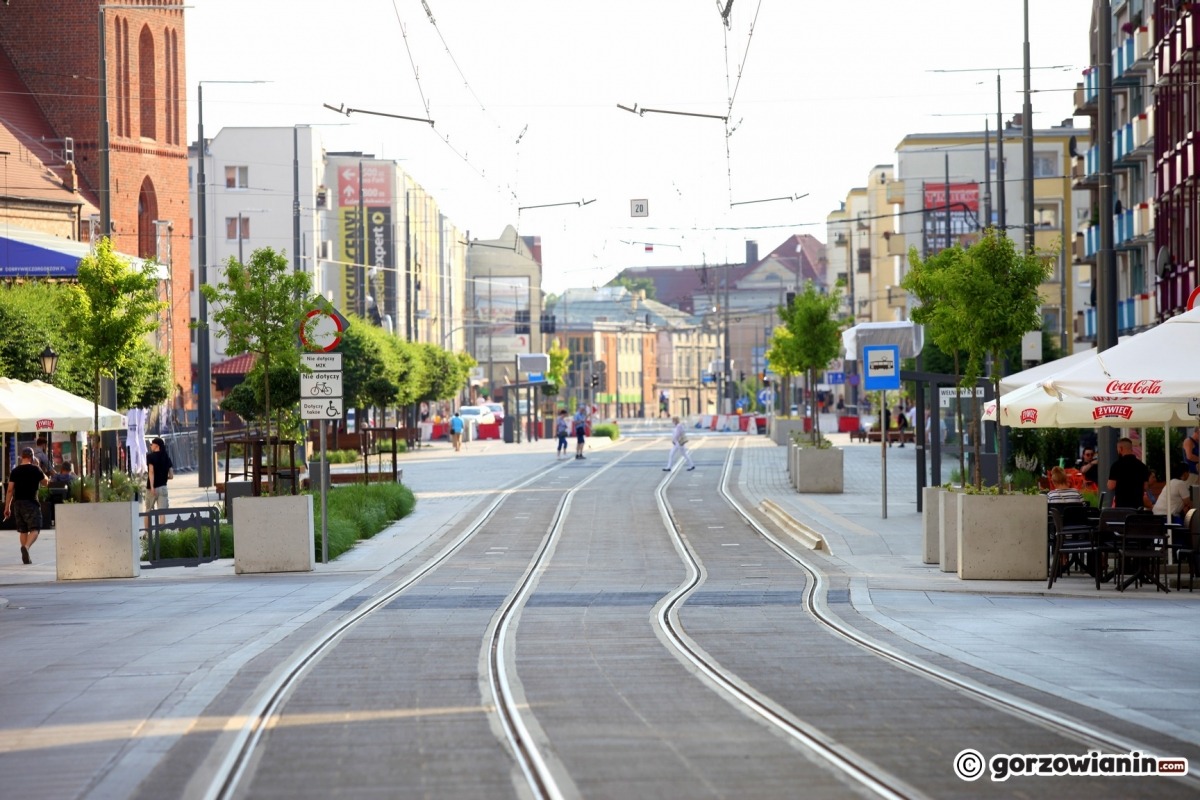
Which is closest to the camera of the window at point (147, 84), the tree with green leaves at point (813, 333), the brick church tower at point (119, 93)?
the tree with green leaves at point (813, 333)

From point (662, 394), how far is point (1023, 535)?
524 ft

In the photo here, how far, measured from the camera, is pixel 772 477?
4597 cm

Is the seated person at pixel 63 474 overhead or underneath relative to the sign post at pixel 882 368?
underneath

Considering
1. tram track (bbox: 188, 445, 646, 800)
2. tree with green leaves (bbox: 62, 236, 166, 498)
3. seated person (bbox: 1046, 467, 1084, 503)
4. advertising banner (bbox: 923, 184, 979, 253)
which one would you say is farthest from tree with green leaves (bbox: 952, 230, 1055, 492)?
advertising banner (bbox: 923, 184, 979, 253)

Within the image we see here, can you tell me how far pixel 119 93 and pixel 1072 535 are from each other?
5091cm

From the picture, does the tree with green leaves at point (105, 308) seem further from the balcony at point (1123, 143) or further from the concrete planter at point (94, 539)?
the balcony at point (1123, 143)

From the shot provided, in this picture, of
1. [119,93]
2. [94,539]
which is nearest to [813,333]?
[94,539]

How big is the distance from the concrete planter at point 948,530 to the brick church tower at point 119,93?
44207 mm

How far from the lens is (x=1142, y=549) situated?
60.2 ft

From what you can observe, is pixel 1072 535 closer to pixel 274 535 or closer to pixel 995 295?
pixel 995 295

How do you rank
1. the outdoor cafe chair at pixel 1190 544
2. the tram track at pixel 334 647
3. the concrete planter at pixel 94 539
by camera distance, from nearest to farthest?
1. the tram track at pixel 334 647
2. the outdoor cafe chair at pixel 1190 544
3. the concrete planter at pixel 94 539

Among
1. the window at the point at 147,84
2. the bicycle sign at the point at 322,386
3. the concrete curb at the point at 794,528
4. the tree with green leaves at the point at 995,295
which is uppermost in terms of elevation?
the window at the point at 147,84

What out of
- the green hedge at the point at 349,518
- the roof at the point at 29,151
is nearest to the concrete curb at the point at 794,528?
the green hedge at the point at 349,518

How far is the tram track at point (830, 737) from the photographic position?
8.38 m
